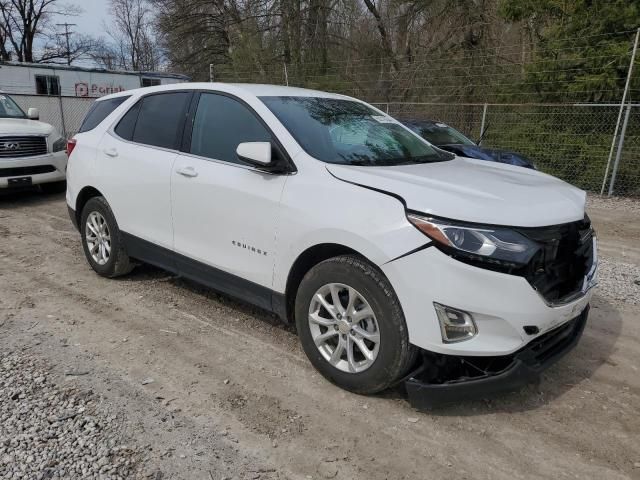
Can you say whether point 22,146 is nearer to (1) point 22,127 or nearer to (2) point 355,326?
(1) point 22,127

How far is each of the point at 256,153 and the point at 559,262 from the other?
6.27ft

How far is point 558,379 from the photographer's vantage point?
3430 millimetres

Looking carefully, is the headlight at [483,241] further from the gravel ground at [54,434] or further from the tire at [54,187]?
the tire at [54,187]

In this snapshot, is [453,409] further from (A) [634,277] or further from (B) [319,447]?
(A) [634,277]

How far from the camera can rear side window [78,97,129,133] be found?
4.96m

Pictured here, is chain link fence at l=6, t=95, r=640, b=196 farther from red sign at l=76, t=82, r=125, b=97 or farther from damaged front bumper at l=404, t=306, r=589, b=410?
red sign at l=76, t=82, r=125, b=97

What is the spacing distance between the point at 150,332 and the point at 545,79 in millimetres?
10861

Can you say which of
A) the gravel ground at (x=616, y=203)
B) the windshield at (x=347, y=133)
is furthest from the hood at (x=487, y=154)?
the windshield at (x=347, y=133)

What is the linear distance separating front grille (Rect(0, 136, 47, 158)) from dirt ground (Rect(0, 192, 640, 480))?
4372 millimetres

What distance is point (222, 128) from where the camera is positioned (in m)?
3.85

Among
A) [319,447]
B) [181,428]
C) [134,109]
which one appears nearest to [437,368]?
[319,447]

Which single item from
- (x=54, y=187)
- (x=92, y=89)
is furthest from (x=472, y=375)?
(x=92, y=89)

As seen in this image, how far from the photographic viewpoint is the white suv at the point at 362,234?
8.73 feet

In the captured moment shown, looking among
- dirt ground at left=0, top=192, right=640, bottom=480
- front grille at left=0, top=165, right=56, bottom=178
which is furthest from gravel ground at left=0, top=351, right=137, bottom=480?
front grille at left=0, top=165, right=56, bottom=178
